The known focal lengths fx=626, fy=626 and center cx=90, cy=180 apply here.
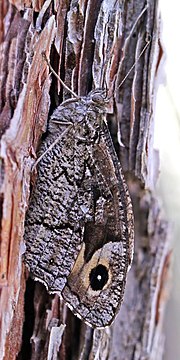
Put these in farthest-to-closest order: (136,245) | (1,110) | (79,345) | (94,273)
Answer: (136,245) < (79,345) < (94,273) < (1,110)

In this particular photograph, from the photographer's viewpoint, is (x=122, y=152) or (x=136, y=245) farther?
(x=136, y=245)

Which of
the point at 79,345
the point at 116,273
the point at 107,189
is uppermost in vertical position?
the point at 107,189

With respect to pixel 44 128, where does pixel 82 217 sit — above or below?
below

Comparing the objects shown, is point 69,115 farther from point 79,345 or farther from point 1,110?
point 79,345

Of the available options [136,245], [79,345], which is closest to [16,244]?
[79,345]
